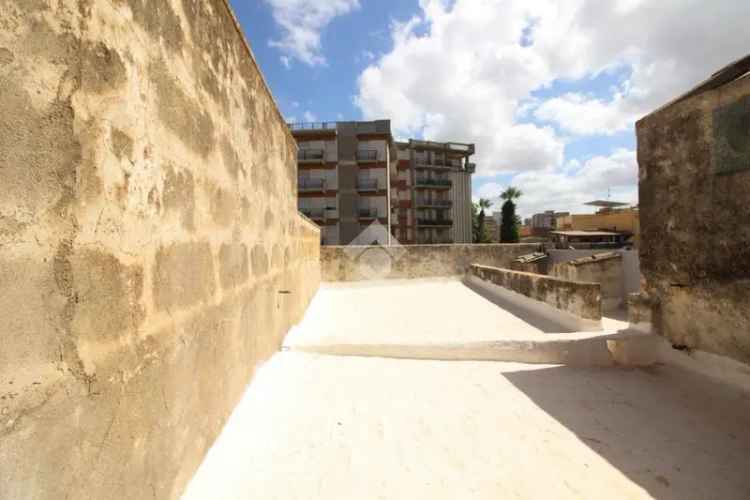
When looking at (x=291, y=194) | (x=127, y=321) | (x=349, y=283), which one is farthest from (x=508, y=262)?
(x=127, y=321)

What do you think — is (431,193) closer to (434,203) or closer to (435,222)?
(434,203)

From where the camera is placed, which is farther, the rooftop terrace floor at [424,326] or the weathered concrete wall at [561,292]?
the weathered concrete wall at [561,292]

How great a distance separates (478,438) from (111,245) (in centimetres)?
214

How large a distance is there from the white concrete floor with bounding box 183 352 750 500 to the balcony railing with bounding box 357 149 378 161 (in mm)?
29512

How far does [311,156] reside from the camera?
30672mm

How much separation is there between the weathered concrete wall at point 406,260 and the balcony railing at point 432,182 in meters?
23.7

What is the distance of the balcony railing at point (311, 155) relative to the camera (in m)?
30.5

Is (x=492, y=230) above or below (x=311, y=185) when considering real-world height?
below

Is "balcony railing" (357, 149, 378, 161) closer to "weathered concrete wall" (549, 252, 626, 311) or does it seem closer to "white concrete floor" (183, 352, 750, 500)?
"weathered concrete wall" (549, 252, 626, 311)

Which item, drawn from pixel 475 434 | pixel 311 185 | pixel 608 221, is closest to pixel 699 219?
pixel 475 434

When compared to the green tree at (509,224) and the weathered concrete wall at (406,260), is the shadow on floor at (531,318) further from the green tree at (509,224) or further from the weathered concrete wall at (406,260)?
the green tree at (509,224)

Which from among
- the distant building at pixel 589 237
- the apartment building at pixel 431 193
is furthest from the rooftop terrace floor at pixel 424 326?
the apartment building at pixel 431 193

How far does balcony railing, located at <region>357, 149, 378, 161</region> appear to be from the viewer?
102 feet

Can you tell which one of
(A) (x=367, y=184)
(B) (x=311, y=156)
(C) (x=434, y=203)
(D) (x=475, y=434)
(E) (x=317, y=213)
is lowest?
(D) (x=475, y=434)
